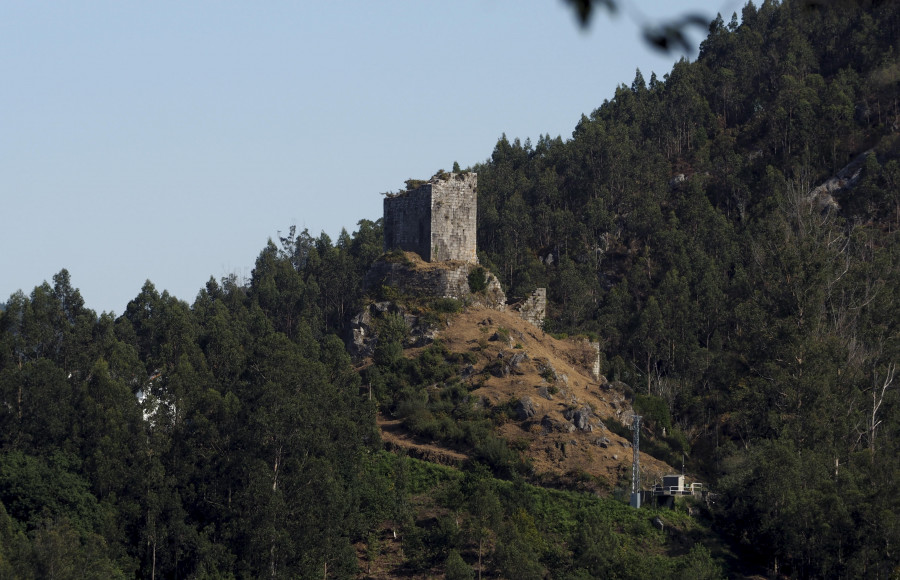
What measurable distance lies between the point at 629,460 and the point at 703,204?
1633 inches

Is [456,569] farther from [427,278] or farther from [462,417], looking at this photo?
[427,278]

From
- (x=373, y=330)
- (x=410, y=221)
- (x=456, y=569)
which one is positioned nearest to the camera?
(x=456, y=569)

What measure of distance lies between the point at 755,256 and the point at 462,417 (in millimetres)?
19832

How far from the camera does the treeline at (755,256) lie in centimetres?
5009

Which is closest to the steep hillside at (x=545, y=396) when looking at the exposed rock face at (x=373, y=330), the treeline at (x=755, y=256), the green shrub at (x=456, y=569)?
the exposed rock face at (x=373, y=330)

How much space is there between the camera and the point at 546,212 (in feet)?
301

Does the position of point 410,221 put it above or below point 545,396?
above

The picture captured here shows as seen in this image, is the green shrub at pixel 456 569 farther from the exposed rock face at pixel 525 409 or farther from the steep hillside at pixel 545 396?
the exposed rock face at pixel 525 409

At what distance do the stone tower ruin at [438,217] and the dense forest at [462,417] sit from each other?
168 inches

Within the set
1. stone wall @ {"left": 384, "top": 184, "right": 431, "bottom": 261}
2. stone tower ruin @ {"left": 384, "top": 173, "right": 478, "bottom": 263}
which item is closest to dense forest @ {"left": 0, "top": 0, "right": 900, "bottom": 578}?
stone wall @ {"left": 384, "top": 184, "right": 431, "bottom": 261}

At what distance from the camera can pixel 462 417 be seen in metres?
54.7

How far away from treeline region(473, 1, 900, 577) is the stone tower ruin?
33.0ft

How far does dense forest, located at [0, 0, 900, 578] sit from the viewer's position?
4631 cm

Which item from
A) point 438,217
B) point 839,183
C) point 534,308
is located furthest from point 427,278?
point 839,183
